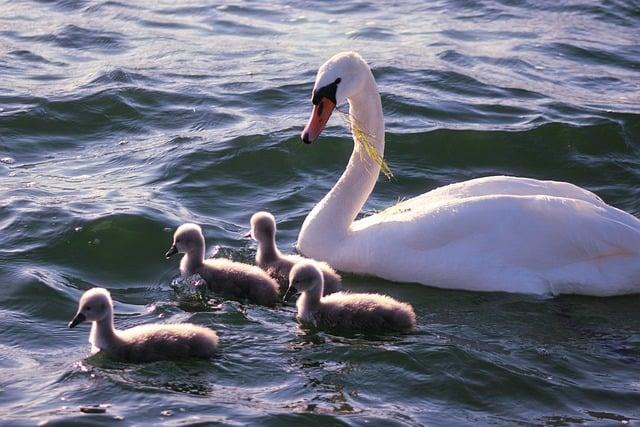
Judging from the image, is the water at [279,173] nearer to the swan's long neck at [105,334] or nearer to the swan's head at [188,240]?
the swan's long neck at [105,334]

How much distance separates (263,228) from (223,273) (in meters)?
0.57

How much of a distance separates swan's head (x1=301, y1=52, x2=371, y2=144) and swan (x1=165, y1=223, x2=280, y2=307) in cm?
131

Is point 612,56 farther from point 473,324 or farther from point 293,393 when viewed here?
point 293,393

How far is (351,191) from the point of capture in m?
10.8

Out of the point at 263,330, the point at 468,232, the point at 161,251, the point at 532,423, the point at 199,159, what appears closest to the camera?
the point at 532,423

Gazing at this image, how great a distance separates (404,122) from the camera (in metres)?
14.4

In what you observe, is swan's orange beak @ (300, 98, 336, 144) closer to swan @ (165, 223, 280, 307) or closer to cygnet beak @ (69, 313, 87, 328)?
swan @ (165, 223, 280, 307)

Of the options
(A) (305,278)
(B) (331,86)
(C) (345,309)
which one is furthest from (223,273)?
(B) (331,86)

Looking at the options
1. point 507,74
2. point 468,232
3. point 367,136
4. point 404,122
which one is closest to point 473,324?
point 468,232

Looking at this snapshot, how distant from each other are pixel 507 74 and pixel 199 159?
533 cm

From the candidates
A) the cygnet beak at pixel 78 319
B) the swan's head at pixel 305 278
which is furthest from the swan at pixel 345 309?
the cygnet beak at pixel 78 319

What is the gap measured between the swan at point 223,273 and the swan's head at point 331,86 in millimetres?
1313

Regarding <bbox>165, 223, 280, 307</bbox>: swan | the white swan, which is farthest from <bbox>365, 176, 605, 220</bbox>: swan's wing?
<bbox>165, 223, 280, 307</bbox>: swan

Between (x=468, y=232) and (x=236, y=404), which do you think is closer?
(x=236, y=404)
